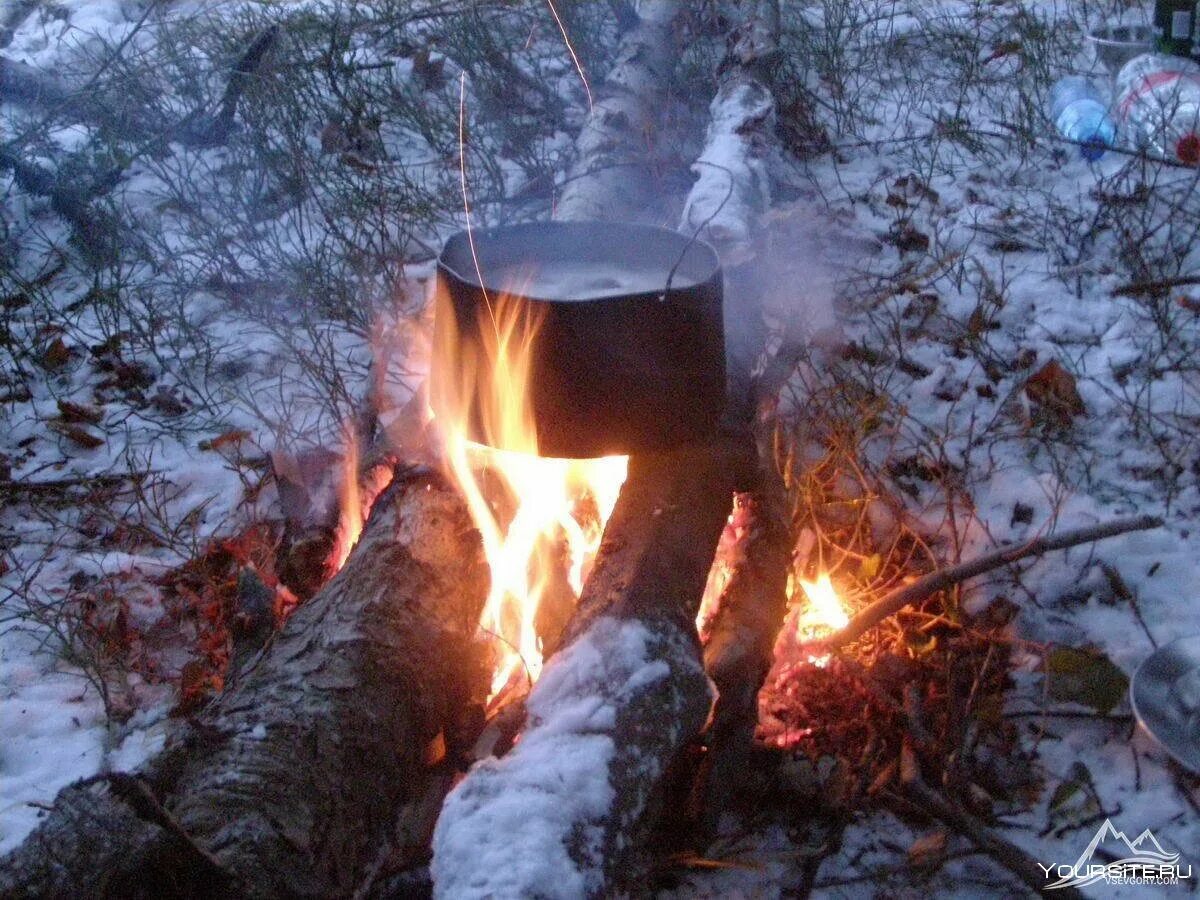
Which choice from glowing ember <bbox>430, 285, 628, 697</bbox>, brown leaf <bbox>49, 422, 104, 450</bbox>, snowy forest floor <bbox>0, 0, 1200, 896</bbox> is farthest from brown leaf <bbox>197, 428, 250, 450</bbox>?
glowing ember <bbox>430, 285, 628, 697</bbox>

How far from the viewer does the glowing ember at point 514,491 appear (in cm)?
197

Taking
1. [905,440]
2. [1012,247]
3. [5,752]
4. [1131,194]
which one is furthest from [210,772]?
[1131,194]

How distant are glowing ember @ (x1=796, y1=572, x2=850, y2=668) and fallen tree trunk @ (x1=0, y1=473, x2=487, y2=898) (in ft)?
2.45

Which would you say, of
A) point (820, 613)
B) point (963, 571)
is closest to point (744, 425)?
point (820, 613)

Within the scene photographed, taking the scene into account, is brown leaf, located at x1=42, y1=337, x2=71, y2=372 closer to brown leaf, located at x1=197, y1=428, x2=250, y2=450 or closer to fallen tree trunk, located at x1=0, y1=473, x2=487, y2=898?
brown leaf, located at x1=197, y1=428, x2=250, y2=450

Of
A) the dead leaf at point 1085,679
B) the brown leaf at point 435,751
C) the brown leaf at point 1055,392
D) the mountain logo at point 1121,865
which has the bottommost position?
the mountain logo at point 1121,865

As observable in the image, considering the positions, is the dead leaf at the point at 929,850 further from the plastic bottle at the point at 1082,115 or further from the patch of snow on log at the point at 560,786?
the plastic bottle at the point at 1082,115

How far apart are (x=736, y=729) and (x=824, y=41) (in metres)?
4.22

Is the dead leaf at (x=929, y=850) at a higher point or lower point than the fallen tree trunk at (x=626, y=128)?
lower

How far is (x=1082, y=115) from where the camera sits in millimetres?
4051

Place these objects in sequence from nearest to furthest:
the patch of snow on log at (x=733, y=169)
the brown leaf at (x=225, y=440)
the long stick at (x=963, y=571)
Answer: the long stick at (x=963, y=571), the patch of snow on log at (x=733, y=169), the brown leaf at (x=225, y=440)

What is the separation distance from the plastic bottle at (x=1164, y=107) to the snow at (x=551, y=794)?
3.13 metres

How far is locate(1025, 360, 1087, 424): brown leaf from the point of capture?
2783 millimetres

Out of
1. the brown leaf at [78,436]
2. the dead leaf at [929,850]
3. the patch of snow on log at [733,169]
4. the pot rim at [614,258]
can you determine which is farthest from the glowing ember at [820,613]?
the brown leaf at [78,436]
